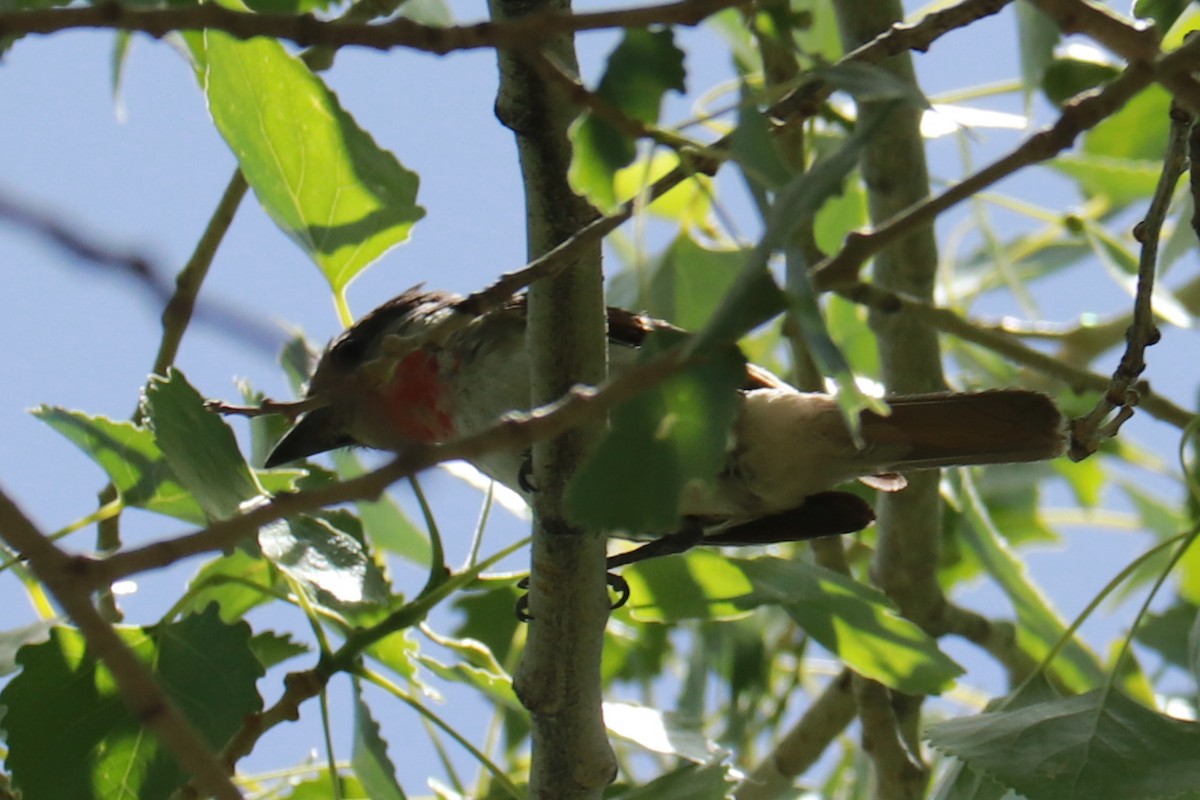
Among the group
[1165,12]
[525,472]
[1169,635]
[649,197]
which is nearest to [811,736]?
[1169,635]

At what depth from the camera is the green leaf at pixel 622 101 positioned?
1288 mm

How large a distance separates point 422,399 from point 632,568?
0.72m

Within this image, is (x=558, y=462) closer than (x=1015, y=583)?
Yes

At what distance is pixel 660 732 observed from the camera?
7.76 ft

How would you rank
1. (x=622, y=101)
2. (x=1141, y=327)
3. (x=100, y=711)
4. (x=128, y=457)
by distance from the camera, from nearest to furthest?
(x=622, y=101) < (x=1141, y=327) < (x=100, y=711) < (x=128, y=457)

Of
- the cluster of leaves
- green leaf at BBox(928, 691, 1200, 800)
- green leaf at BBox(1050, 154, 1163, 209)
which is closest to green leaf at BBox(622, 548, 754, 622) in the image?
the cluster of leaves

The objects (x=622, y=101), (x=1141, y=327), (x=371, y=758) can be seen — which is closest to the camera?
(x=622, y=101)

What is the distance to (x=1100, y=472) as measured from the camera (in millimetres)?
4223

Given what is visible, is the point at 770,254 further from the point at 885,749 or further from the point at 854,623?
the point at 885,749

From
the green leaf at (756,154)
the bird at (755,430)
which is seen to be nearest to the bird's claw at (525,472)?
the bird at (755,430)

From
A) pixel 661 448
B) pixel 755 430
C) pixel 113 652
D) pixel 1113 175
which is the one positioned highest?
pixel 1113 175

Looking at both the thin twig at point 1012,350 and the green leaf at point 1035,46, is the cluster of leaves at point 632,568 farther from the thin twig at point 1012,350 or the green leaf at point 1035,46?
the thin twig at point 1012,350

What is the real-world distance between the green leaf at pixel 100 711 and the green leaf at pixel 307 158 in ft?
2.12

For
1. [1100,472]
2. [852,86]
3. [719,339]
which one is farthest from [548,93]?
[1100,472]
